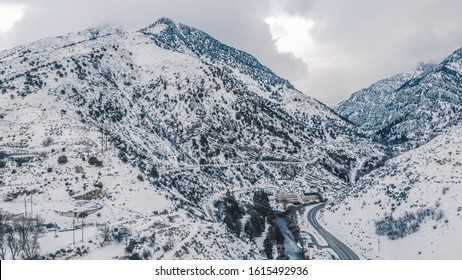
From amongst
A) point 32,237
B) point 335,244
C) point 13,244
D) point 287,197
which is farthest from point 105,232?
point 287,197

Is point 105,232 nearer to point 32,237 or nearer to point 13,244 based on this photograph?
point 32,237

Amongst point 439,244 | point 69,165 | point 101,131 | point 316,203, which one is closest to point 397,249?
point 439,244

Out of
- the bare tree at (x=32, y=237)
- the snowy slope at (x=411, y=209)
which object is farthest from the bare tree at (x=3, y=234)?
the snowy slope at (x=411, y=209)

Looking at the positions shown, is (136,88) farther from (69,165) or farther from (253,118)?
(69,165)

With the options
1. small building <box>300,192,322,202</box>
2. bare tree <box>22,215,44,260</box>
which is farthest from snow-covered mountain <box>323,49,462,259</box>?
bare tree <box>22,215,44,260</box>

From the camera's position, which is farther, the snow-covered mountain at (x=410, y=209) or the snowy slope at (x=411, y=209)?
the snow-covered mountain at (x=410, y=209)

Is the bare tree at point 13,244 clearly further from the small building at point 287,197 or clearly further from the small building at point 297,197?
the small building at point 287,197

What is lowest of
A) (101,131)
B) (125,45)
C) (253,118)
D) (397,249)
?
(397,249)
